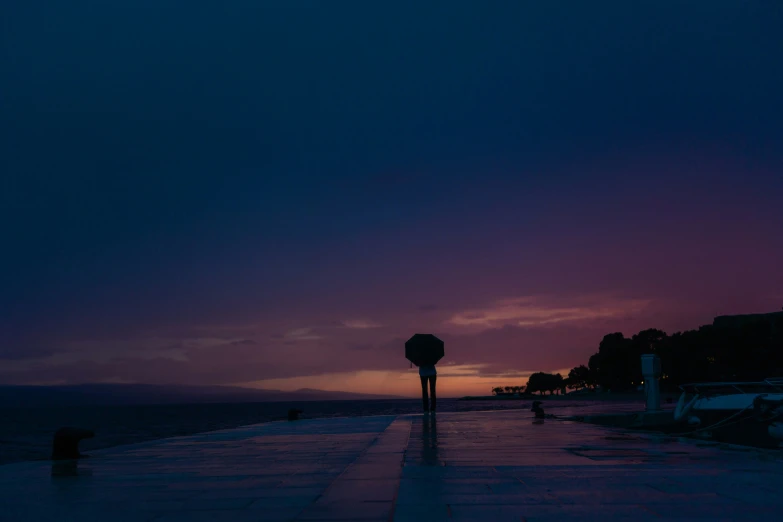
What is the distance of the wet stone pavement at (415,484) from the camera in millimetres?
7469

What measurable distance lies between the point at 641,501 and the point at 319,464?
6.36 metres

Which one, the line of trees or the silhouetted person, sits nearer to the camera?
the silhouetted person

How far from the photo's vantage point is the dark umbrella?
31.4 metres

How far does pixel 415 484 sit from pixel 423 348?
2230cm

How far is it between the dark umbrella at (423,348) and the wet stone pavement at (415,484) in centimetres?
1521

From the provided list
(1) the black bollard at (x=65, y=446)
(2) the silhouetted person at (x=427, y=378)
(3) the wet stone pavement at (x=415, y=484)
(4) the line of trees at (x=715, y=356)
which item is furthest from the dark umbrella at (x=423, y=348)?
(4) the line of trees at (x=715, y=356)

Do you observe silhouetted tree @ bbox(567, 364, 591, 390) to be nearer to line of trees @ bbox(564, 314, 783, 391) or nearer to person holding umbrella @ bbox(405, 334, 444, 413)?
line of trees @ bbox(564, 314, 783, 391)

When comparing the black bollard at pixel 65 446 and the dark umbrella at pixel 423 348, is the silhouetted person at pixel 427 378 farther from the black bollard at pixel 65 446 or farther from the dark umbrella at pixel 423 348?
the black bollard at pixel 65 446

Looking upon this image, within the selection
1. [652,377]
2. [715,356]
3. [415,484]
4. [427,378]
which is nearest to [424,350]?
[427,378]

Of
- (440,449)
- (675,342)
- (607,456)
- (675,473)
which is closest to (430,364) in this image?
(440,449)

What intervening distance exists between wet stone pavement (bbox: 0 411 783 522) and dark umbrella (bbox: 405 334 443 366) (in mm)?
15206

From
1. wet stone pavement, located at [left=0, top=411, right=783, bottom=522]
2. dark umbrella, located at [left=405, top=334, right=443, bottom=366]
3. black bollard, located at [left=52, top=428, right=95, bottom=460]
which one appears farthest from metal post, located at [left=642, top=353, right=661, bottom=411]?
black bollard, located at [left=52, top=428, right=95, bottom=460]

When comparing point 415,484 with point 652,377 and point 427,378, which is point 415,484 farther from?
point 427,378

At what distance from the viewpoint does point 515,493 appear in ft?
28.0
